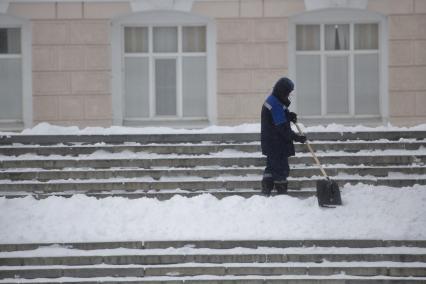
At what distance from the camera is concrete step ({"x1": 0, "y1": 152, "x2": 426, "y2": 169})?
1233cm

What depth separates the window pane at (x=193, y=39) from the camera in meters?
15.4

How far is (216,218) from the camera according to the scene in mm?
10648

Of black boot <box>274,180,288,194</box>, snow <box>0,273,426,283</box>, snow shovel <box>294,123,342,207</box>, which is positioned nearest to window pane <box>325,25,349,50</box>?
black boot <box>274,180,288,194</box>

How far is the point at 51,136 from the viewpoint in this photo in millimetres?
13094

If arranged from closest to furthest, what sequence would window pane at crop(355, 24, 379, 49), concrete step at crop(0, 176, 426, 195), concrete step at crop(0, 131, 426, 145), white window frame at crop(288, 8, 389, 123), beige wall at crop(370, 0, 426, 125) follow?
concrete step at crop(0, 176, 426, 195) < concrete step at crop(0, 131, 426, 145) < beige wall at crop(370, 0, 426, 125) < white window frame at crop(288, 8, 389, 123) < window pane at crop(355, 24, 379, 49)

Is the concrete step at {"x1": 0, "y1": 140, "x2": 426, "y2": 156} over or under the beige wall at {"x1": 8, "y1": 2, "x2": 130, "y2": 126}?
under

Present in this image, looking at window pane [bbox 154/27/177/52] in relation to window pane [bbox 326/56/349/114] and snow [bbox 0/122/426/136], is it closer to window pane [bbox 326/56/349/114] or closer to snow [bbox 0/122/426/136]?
snow [bbox 0/122/426/136]

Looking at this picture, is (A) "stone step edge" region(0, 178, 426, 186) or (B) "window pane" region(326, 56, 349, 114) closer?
(A) "stone step edge" region(0, 178, 426, 186)

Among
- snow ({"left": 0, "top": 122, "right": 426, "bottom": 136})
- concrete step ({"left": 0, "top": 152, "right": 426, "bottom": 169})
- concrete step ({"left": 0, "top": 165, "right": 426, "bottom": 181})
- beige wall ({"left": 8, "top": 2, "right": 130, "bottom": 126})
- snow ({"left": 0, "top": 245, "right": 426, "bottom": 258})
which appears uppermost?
beige wall ({"left": 8, "top": 2, "right": 130, "bottom": 126})

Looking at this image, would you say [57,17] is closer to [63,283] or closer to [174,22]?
[174,22]

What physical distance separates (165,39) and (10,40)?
3113mm

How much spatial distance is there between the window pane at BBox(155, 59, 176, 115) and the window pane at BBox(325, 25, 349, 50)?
10.3 feet

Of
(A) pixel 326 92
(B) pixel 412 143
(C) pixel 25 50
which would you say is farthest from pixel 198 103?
(B) pixel 412 143

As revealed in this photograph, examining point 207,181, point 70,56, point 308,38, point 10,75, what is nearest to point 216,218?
point 207,181
